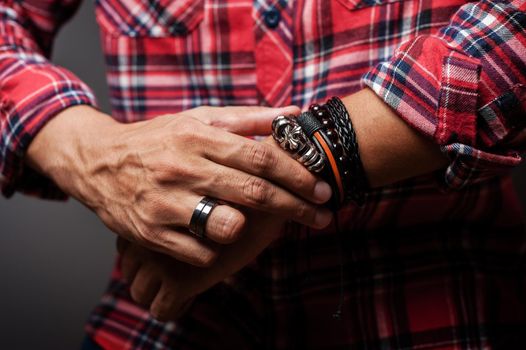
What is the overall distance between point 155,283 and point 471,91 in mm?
502

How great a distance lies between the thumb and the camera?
63cm

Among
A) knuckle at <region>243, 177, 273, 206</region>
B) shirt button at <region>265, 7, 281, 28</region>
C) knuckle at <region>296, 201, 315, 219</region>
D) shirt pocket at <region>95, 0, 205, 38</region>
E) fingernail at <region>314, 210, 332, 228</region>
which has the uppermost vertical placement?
shirt pocket at <region>95, 0, 205, 38</region>

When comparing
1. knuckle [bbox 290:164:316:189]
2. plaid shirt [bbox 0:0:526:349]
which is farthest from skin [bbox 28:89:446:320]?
plaid shirt [bbox 0:0:526:349]

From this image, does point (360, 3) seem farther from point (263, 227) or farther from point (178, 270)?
point (178, 270)

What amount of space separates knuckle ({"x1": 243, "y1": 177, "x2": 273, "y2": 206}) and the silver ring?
0.05 metres

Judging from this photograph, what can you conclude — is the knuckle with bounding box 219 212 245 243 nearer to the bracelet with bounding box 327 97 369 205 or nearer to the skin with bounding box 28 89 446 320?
the skin with bounding box 28 89 446 320

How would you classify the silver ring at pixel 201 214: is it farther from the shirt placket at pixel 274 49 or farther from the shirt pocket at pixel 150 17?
the shirt pocket at pixel 150 17

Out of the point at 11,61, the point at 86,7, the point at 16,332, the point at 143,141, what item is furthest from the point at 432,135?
the point at 16,332

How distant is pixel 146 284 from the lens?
716 mm

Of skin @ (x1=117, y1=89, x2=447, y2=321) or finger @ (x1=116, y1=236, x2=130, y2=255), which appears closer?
skin @ (x1=117, y1=89, x2=447, y2=321)

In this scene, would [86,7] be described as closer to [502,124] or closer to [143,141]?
[143,141]

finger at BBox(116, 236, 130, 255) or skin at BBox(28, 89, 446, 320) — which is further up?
skin at BBox(28, 89, 446, 320)

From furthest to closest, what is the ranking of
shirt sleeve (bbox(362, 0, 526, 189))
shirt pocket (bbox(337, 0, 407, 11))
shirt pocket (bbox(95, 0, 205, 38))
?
1. shirt pocket (bbox(95, 0, 205, 38))
2. shirt pocket (bbox(337, 0, 407, 11))
3. shirt sleeve (bbox(362, 0, 526, 189))

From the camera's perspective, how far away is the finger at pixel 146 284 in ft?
2.32
